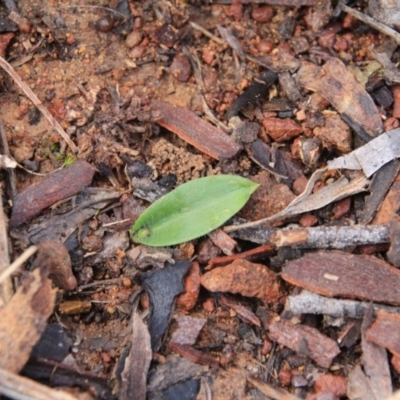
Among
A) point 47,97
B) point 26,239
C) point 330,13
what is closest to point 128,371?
point 26,239

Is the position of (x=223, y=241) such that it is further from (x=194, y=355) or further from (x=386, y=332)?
(x=386, y=332)

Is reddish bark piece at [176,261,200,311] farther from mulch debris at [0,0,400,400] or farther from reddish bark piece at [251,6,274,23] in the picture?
reddish bark piece at [251,6,274,23]

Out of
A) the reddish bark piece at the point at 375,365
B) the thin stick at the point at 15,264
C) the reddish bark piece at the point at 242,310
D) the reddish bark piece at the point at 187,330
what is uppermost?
the thin stick at the point at 15,264

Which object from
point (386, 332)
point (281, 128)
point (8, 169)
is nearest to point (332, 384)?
point (386, 332)

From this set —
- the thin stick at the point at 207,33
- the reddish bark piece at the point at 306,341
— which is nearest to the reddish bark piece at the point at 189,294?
the reddish bark piece at the point at 306,341

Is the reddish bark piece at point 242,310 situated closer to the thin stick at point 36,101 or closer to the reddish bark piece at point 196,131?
the reddish bark piece at point 196,131

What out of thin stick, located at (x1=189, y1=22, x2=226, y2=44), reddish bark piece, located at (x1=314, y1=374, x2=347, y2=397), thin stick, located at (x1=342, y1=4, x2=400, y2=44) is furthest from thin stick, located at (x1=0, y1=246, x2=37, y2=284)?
thin stick, located at (x1=342, y1=4, x2=400, y2=44)
